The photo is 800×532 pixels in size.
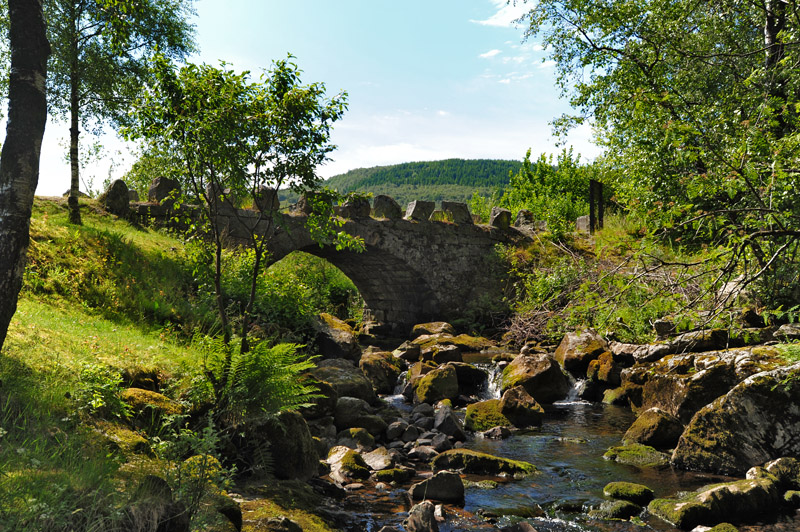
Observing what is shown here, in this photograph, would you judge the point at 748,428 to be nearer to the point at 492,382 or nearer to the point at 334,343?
the point at 492,382

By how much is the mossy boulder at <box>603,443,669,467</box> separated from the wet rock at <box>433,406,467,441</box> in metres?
1.97

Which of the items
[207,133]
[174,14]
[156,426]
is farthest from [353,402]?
[174,14]

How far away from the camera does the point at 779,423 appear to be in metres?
5.86

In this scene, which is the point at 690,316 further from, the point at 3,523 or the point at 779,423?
the point at 3,523

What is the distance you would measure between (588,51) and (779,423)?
12759mm

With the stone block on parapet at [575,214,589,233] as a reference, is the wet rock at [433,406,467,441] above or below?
below

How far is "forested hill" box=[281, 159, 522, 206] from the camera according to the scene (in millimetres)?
84438

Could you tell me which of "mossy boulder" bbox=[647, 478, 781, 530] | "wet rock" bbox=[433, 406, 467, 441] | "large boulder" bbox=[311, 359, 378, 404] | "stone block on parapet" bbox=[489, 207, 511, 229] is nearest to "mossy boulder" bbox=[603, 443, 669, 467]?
"mossy boulder" bbox=[647, 478, 781, 530]

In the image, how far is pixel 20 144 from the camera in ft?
12.9

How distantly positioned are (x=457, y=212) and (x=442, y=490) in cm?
1445

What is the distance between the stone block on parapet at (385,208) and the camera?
57.3 ft

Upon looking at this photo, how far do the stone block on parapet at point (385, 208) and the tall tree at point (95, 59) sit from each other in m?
6.90

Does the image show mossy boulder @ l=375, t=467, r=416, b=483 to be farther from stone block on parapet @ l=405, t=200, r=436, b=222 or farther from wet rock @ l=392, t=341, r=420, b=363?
stone block on parapet @ l=405, t=200, r=436, b=222

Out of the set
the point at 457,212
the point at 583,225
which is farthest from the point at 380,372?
the point at 583,225
